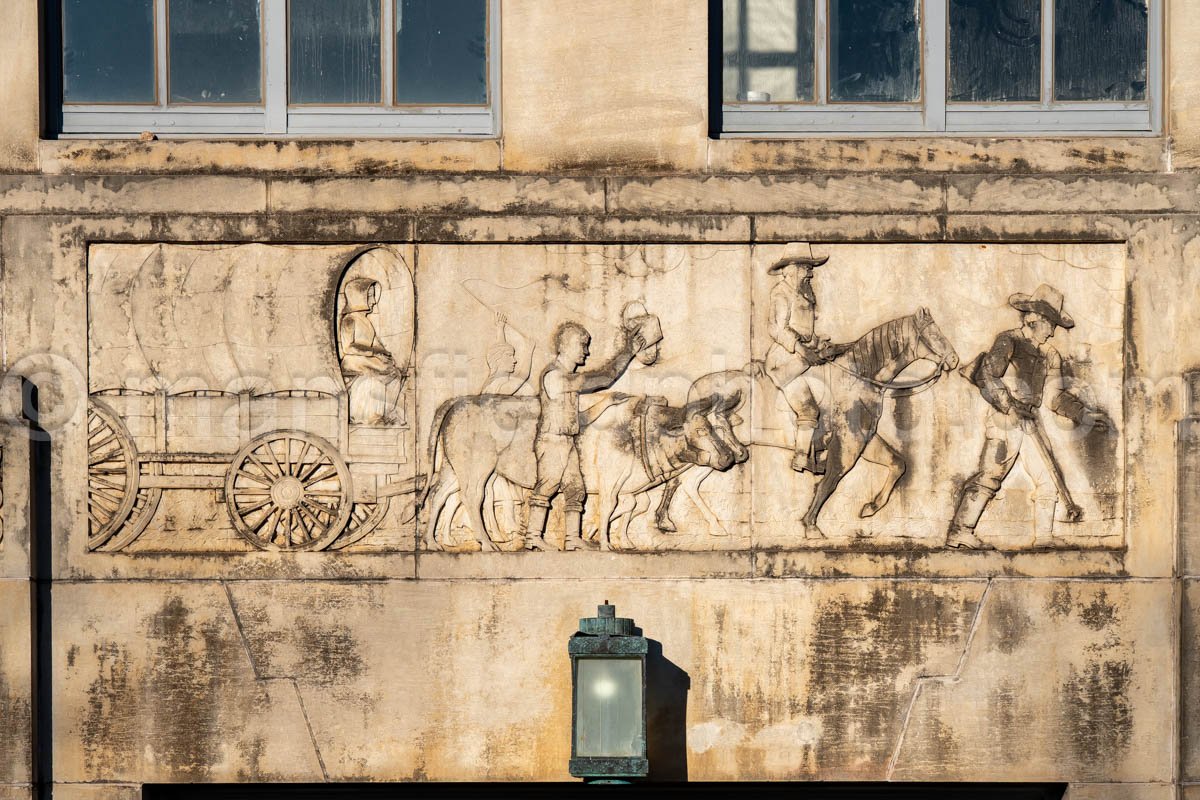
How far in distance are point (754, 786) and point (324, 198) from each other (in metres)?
3.95

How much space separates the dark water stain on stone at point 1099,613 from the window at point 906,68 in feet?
8.51

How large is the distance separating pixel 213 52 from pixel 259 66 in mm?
263

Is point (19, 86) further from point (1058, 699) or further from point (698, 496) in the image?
point (1058, 699)

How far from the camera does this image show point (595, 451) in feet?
26.6

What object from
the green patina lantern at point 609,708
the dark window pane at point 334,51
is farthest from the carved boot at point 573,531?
the dark window pane at point 334,51

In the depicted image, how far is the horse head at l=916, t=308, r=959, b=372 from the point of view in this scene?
8117 millimetres

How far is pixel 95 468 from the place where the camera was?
26.6 feet

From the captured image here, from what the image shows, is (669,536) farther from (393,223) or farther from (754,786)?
(393,223)

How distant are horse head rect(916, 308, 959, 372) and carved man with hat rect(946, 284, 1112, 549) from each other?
0.34 ft

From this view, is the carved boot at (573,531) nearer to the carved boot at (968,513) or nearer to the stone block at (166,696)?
the stone block at (166,696)

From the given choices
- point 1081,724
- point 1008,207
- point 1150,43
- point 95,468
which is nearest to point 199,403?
point 95,468

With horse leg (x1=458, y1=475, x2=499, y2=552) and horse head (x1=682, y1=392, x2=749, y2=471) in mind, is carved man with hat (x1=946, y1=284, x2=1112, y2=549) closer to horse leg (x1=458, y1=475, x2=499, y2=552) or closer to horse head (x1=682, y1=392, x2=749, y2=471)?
horse head (x1=682, y1=392, x2=749, y2=471)

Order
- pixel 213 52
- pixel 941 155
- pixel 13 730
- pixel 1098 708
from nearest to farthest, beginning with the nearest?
pixel 13 730, pixel 1098 708, pixel 941 155, pixel 213 52

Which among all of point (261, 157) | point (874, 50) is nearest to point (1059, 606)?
point (874, 50)
